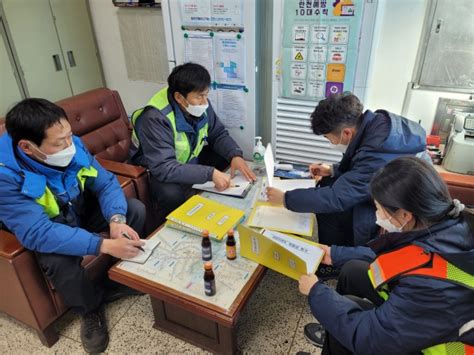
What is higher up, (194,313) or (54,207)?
(54,207)

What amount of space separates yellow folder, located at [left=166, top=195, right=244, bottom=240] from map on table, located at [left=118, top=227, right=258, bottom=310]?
2.0 inches

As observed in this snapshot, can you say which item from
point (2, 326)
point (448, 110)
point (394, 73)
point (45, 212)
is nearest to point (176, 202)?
point (45, 212)

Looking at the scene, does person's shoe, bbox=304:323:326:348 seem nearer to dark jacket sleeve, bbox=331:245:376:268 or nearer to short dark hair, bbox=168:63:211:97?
dark jacket sleeve, bbox=331:245:376:268

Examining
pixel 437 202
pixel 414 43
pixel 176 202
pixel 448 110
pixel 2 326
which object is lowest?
pixel 2 326

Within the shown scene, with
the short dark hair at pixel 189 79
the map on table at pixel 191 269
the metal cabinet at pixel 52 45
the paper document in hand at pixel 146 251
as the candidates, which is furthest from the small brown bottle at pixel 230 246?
the metal cabinet at pixel 52 45

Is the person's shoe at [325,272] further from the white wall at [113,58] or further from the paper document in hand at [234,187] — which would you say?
the white wall at [113,58]

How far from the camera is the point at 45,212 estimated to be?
4.94ft

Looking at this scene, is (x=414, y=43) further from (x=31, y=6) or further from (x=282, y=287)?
(x=31, y=6)

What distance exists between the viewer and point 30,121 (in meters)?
1.37

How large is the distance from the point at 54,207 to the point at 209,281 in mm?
790

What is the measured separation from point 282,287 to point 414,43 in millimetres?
1697

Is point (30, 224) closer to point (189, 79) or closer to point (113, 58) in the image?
point (189, 79)

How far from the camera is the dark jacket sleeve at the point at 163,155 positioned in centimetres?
193

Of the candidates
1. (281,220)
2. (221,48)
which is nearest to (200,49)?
(221,48)
